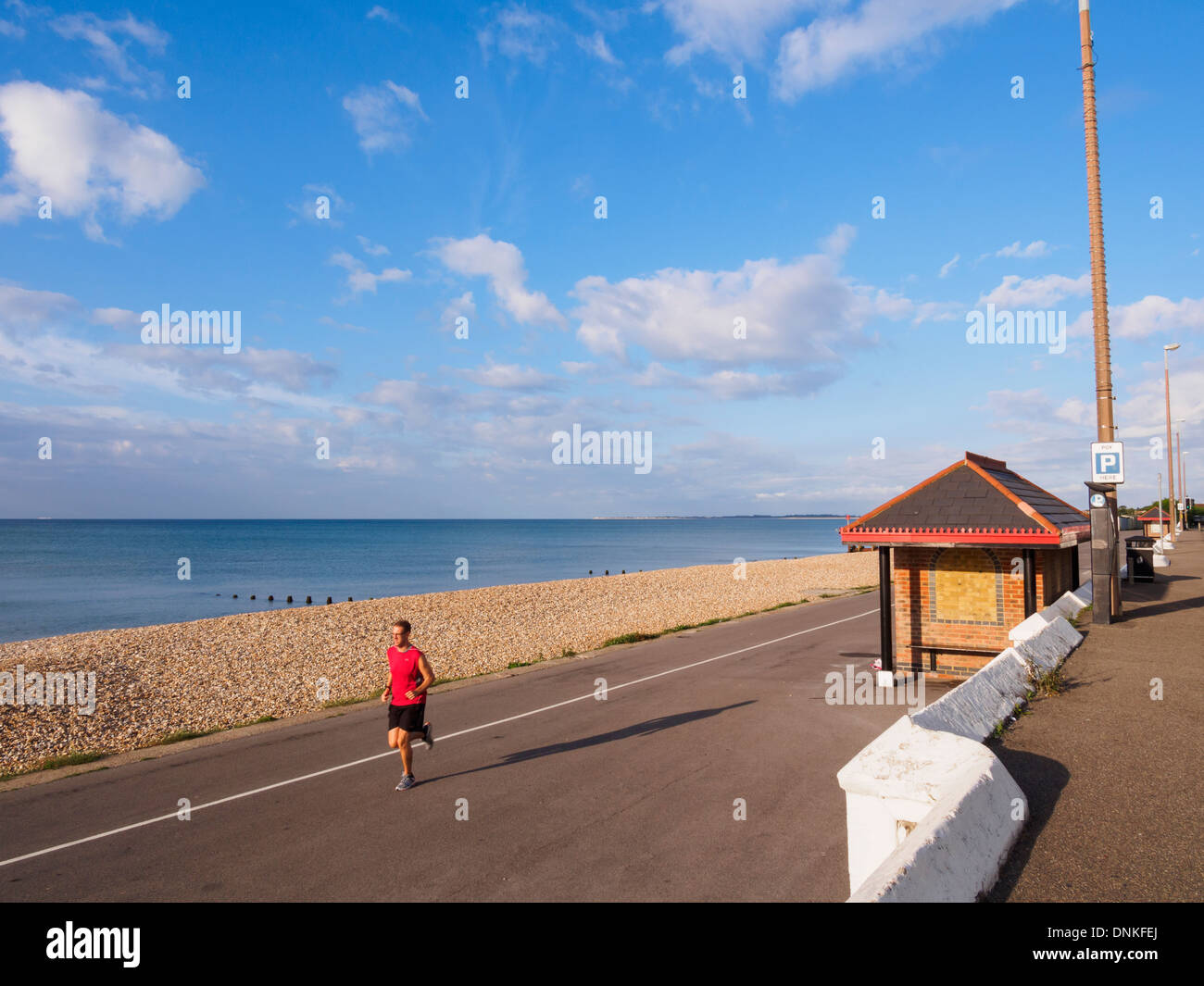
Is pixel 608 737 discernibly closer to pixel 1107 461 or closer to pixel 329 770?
pixel 329 770

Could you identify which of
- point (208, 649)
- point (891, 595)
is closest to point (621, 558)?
point (208, 649)

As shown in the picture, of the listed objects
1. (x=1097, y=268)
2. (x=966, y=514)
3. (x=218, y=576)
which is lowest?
(x=218, y=576)

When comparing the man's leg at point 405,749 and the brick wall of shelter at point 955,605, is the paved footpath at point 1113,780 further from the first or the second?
the man's leg at point 405,749

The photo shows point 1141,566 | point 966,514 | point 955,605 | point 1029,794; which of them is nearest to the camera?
point 1029,794

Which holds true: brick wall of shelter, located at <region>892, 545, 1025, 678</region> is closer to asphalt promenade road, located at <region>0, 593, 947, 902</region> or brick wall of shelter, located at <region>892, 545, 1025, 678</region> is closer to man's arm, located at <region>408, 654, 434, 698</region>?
asphalt promenade road, located at <region>0, 593, 947, 902</region>

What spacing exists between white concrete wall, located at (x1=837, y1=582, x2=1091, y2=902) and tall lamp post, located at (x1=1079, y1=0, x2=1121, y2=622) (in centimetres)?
1031

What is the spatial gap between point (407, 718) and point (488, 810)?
5.44ft

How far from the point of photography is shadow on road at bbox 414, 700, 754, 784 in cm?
945

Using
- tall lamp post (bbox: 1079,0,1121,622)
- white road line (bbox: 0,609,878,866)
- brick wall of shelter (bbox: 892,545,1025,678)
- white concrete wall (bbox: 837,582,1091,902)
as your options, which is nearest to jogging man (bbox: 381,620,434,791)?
white road line (bbox: 0,609,878,866)

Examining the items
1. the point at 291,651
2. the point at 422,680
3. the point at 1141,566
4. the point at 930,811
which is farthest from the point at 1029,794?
the point at 1141,566

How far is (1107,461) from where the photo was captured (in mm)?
14523

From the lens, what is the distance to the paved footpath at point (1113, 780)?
4.30 m
